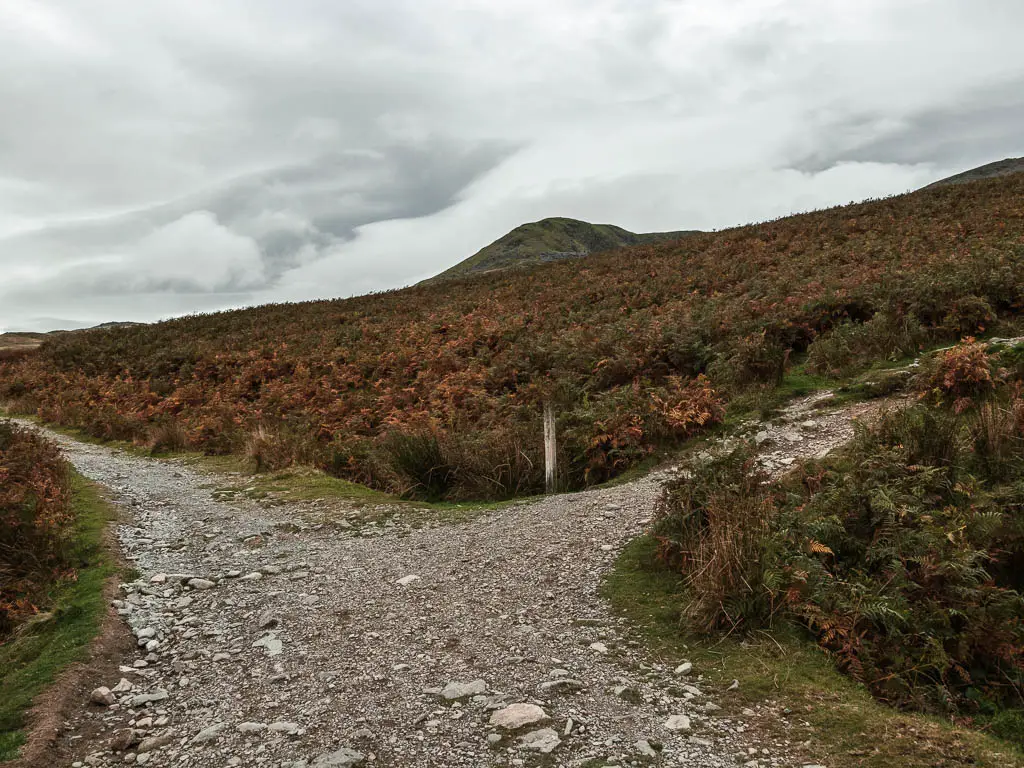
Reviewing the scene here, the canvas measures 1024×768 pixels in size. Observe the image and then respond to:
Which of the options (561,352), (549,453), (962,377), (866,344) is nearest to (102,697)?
(549,453)

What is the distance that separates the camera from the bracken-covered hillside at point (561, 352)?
10.7m

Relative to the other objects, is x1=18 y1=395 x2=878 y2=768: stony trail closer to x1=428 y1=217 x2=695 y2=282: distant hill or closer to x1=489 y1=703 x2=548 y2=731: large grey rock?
x1=489 y1=703 x2=548 y2=731: large grey rock

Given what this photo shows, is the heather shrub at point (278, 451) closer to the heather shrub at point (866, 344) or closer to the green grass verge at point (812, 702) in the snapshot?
the green grass verge at point (812, 702)

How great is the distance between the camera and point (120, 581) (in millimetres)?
6328

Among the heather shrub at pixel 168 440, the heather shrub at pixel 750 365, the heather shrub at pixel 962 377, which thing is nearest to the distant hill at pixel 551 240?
the heather shrub at pixel 168 440

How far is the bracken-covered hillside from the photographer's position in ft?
35.0

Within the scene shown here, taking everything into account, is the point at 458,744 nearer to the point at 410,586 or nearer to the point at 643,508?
the point at 410,586

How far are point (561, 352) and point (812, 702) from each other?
11.5 meters

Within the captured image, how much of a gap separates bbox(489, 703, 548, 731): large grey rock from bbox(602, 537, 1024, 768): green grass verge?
1.16 meters

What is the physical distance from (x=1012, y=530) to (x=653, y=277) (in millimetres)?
19114

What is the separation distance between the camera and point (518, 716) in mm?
3746

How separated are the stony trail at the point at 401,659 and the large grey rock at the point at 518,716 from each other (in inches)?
→ 0.5

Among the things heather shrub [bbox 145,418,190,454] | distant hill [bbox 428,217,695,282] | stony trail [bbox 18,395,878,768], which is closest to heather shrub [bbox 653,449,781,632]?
stony trail [bbox 18,395,878,768]

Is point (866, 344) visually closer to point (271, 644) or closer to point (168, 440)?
point (271, 644)
